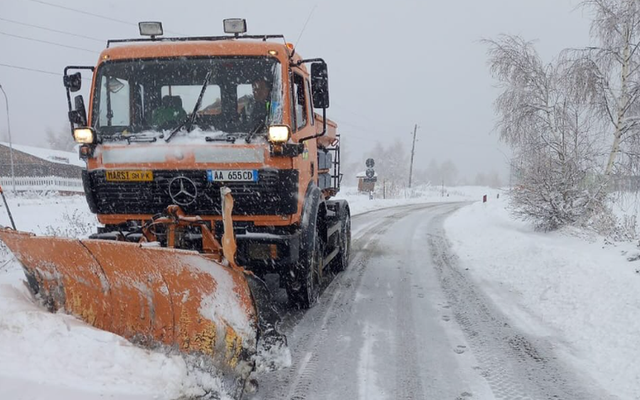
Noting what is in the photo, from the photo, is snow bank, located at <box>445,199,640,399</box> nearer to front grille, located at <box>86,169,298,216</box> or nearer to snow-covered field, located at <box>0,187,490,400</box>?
front grille, located at <box>86,169,298,216</box>

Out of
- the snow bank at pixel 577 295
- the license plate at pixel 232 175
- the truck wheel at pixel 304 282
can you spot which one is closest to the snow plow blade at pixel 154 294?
the license plate at pixel 232 175

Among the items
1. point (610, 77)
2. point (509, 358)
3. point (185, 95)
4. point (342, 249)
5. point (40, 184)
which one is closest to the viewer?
point (509, 358)

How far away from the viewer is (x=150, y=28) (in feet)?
16.1

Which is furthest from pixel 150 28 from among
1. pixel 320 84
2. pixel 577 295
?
pixel 577 295

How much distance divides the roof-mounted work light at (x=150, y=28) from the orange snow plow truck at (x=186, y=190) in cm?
3

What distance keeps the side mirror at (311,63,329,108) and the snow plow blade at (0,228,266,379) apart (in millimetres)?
2226

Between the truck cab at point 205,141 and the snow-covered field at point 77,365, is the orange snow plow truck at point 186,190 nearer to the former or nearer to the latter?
the truck cab at point 205,141

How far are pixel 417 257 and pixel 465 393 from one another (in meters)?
5.77

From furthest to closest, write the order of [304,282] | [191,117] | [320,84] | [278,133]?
[304,282] < [320,84] < [191,117] < [278,133]

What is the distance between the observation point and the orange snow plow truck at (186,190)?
10.1ft

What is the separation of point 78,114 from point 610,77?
40.5ft

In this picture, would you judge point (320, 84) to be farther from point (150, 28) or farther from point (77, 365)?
point (77, 365)

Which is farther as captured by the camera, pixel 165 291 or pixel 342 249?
pixel 342 249

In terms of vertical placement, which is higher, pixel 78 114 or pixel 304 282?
pixel 78 114
